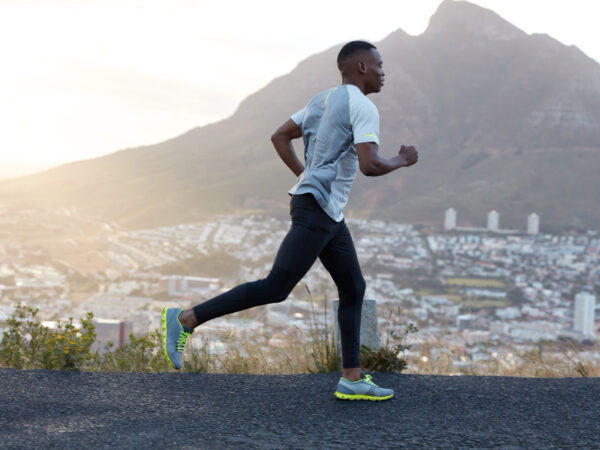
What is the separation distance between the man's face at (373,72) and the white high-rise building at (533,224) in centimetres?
6635

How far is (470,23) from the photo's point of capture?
116562 millimetres

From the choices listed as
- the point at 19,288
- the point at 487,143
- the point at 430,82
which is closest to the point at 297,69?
the point at 430,82

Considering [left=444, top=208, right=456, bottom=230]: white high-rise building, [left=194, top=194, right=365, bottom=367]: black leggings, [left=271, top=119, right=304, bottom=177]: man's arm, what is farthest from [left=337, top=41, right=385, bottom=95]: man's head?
[left=444, top=208, right=456, bottom=230]: white high-rise building

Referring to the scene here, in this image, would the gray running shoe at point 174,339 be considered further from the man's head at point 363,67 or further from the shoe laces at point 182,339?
the man's head at point 363,67

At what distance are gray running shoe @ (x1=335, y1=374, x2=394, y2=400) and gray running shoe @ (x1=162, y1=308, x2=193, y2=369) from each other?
90 cm

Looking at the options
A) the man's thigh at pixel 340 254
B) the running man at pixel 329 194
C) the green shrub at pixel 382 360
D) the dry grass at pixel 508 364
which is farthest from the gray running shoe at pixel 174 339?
the dry grass at pixel 508 364

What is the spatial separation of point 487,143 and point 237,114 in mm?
44046

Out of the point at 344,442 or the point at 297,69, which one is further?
the point at 297,69

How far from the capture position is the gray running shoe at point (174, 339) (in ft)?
12.1

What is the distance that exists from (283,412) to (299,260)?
0.79m

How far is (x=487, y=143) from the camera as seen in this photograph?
87062 mm

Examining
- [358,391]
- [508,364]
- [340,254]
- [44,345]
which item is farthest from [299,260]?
[508,364]

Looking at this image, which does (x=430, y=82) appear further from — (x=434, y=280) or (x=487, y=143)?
(x=434, y=280)

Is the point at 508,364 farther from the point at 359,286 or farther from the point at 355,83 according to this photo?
the point at 355,83
